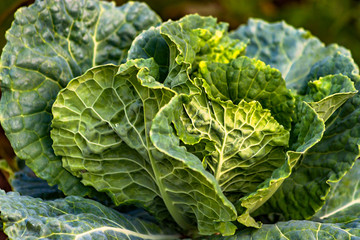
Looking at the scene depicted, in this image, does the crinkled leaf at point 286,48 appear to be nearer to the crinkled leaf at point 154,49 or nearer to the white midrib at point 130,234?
the crinkled leaf at point 154,49

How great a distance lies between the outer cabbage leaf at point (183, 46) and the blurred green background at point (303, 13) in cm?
325

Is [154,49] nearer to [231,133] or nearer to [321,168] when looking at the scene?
[231,133]

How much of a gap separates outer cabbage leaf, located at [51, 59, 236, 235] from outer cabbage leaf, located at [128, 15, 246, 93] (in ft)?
0.38

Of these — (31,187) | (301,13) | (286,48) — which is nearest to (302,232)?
(286,48)

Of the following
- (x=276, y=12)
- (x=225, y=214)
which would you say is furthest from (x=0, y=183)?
(x=276, y=12)

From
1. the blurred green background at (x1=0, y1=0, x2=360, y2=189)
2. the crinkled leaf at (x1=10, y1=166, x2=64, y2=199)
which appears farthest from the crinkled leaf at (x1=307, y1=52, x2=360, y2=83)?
the blurred green background at (x1=0, y1=0, x2=360, y2=189)

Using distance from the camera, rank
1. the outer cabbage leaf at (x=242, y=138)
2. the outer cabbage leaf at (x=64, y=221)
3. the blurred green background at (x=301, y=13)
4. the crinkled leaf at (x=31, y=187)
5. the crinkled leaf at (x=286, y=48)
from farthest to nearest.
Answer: the blurred green background at (x=301, y=13)
the crinkled leaf at (x=286, y=48)
the crinkled leaf at (x=31, y=187)
the outer cabbage leaf at (x=242, y=138)
the outer cabbage leaf at (x=64, y=221)

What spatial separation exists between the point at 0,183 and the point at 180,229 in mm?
1024

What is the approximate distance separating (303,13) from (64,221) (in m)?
4.80

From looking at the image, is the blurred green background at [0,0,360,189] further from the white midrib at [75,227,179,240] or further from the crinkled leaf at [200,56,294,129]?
the white midrib at [75,227,179,240]

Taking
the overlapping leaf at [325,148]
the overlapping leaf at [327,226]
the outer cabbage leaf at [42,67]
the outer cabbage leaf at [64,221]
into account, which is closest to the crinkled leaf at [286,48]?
the overlapping leaf at [325,148]

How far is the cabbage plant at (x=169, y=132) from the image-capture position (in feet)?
5.73

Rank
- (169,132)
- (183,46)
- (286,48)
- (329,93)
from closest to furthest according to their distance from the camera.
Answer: (169,132) → (183,46) → (329,93) → (286,48)

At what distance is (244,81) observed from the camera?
6.30ft
